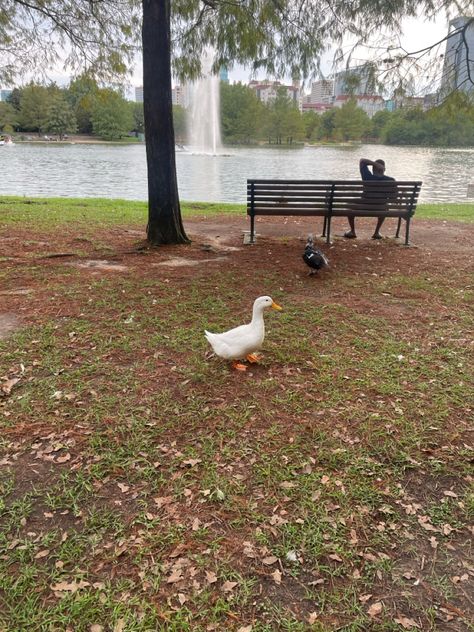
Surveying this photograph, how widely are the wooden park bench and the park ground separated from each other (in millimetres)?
2438

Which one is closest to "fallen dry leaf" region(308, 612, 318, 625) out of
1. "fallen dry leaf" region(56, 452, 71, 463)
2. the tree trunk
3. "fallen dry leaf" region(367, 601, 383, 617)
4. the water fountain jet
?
"fallen dry leaf" region(367, 601, 383, 617)

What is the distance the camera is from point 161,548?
6.84 feet

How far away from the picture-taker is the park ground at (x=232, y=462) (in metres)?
1.87

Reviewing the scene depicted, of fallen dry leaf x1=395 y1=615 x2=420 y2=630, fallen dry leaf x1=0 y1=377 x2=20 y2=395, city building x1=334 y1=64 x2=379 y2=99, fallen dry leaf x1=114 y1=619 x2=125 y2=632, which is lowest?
fallen dry leaf x1=395 y1=615 x2=420 y2=630

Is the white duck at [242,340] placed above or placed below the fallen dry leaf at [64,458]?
above

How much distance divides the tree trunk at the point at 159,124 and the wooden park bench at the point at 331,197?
1.26 m

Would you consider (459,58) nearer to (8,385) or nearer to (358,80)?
(358,80)

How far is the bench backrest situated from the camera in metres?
7.36

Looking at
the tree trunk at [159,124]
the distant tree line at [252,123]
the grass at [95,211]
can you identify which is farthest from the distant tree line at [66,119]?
the tree trunk at [159,124]

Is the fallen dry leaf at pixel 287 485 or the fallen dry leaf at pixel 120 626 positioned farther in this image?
the fallen dry leaf at pixel 287 485

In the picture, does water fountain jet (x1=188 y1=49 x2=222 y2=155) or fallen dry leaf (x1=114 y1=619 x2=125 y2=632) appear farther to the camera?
water fountain jet (x1=188 y1=49 x2=222 y2=155)

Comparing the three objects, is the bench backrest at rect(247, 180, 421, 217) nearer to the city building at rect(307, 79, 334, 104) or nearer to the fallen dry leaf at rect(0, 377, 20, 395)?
the city building at rect(307, 79, 334, 104)

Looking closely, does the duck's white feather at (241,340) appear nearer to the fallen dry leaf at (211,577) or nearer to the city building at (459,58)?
the fallen dry leaf at (211,577)

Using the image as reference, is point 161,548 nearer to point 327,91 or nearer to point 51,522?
point 51,522
